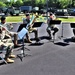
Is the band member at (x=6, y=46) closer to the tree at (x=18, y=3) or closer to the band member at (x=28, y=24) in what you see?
the band member at (x=28, y=24)

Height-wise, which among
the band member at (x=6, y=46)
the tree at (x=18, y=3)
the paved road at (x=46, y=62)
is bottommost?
the tree at (x=18, y=3)

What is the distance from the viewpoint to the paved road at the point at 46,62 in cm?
793

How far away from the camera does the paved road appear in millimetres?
7926

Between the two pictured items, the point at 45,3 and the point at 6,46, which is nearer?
the point at 6,46

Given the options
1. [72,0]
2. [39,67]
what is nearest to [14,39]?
[39,67]

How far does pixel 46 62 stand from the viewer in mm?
9000

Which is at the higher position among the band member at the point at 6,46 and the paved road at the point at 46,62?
the band member at the point at 6,46

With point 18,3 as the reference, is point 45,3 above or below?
above

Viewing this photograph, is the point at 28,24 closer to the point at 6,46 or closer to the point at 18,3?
the point at 6,46

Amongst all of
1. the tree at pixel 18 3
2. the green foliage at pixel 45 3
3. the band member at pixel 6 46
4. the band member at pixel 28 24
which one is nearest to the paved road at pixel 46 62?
the band member at pixel 6 46

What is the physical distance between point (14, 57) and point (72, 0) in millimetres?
68282

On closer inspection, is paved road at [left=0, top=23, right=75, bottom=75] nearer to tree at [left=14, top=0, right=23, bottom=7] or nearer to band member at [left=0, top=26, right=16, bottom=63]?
band member at [left=0, top=26, right=16, bottom=63]

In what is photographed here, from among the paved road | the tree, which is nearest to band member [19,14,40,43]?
the paved road

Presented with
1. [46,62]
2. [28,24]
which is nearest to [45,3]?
[28,24]
